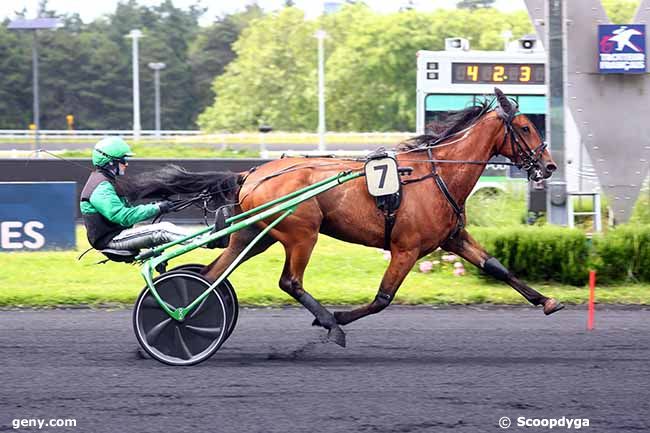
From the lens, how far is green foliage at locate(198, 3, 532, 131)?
38062 mm

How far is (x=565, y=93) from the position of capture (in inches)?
419

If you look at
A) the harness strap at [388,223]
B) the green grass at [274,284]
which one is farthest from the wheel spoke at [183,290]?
the green grass at [274,284]

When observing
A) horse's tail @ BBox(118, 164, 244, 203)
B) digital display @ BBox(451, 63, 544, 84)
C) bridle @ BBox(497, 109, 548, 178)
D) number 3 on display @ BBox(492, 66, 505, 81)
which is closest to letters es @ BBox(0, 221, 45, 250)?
horse's tail @ BBox(118, 164, 244, 203)

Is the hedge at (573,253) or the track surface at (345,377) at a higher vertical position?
the hedge at (573,253)

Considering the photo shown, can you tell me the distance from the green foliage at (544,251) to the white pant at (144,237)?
13.4 ft

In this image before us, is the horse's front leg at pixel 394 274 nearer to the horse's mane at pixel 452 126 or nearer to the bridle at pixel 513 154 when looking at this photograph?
Result: the bridle at pixel 513 154

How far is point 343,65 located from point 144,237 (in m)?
34.0

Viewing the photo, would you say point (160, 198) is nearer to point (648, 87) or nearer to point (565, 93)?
point (565, 93)

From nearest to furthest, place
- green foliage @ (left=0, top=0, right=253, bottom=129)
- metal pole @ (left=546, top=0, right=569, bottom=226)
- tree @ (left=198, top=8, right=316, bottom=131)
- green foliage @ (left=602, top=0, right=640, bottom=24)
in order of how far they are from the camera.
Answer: metal pole @ (left=546, top=0, right=569, bottom=226), green foliage @ (left=602, top=0, right=640, bottom=24), tree @ (left=198, top=8, right=316, bottom=131), green foliage @ (left=0, top=0, right=253, bottom=129)

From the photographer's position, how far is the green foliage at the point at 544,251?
966 cm

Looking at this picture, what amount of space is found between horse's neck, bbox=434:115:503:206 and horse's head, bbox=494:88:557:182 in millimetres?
71

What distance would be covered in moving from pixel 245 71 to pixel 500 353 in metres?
37.7

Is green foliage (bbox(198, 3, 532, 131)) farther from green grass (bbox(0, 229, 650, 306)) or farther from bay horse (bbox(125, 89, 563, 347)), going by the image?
bay horse (bbox(125, 89, 563, 347))

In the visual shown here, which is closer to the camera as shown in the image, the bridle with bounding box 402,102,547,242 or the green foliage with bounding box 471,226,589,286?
the bridle with bounding box 402,102,547,242
